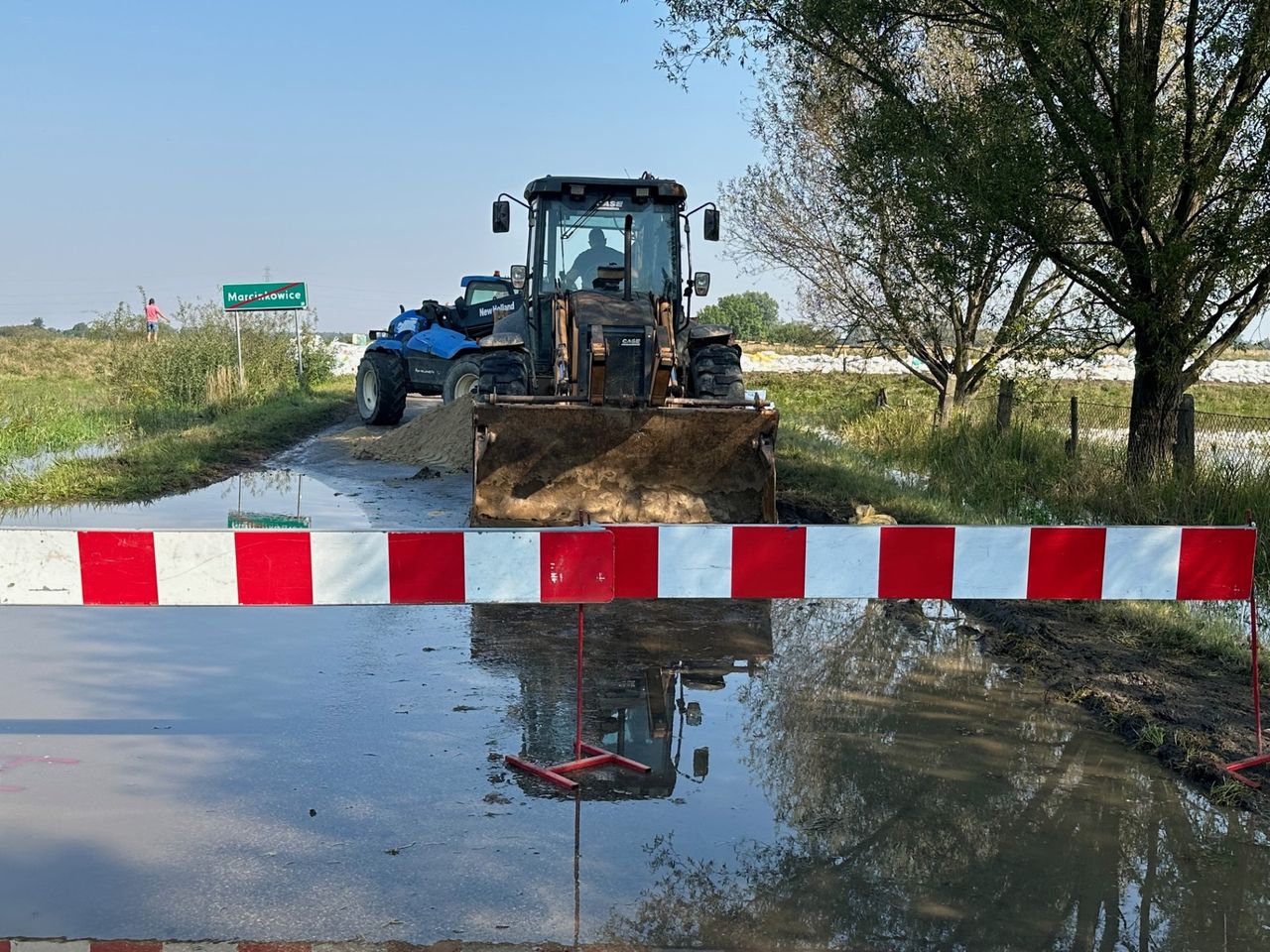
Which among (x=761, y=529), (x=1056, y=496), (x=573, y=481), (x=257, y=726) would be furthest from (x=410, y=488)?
(x=761, y=529)

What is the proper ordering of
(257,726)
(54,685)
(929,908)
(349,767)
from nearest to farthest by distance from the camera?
(929,908), (349,767), (257,726), (54,685)

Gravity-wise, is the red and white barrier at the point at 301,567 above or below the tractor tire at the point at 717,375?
below

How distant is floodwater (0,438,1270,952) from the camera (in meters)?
3.96

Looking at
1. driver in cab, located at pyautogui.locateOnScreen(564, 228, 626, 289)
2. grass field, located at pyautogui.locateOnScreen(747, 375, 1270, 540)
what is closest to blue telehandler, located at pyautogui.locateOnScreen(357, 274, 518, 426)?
grass field, located at pyautogui.locateOnScreen(747, 375, 1270, 540)

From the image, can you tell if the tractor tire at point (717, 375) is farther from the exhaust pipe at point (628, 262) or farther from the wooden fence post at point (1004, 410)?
the wooden fence post at point (1004, 410)

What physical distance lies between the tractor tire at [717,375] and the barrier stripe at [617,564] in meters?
6.28

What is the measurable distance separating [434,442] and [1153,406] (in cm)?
1041

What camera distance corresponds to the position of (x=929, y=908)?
4.05m

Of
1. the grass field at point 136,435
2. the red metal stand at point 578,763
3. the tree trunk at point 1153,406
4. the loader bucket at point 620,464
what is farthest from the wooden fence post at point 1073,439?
the red metal stand at point 578,763

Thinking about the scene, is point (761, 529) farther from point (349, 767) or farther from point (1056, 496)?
point (1056, 496)

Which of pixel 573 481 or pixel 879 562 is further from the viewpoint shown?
pixel 573 481

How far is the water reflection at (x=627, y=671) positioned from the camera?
5.45 meters

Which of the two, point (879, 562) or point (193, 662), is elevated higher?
point (879, 562)

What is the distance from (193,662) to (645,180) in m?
7.43
